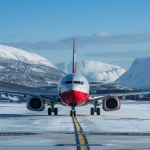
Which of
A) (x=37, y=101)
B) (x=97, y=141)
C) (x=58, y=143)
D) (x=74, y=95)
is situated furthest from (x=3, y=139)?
(x=37, y=101)

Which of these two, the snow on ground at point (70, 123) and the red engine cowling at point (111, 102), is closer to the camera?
the snow on ground at point (70, 123)

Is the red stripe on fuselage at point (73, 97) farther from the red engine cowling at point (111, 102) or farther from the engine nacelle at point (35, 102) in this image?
the red engine cowling at point (111, 102)

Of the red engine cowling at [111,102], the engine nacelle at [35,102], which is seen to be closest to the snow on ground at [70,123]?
the engine nacelle at [35,102]

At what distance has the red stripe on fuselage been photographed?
31.1 m

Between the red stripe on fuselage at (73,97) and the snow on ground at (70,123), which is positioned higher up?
the red stripe on fuselage at (73,97)

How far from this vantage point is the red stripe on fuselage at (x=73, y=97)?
31.1 metres

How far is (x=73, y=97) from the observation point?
31.1 meters

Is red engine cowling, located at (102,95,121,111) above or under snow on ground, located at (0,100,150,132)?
above

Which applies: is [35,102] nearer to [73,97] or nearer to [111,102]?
[73,97]

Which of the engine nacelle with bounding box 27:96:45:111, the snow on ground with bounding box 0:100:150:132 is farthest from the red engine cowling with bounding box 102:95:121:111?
the engine nacelle with bounding box 27:96:45:111

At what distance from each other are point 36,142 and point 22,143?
586 millimetres

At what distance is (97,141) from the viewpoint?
14.2 m

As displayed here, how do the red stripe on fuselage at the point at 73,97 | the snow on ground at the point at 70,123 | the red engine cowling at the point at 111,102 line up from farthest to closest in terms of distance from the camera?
the red engine cowling at the point at 111,102, the red stripe on fuselage at the point at 73,97, the snow on ground at the point at 70,123

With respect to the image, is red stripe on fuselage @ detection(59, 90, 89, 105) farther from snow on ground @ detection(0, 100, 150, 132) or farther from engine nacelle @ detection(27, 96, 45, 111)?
engine nacelle @ detection(27, 96, 45, 111)
